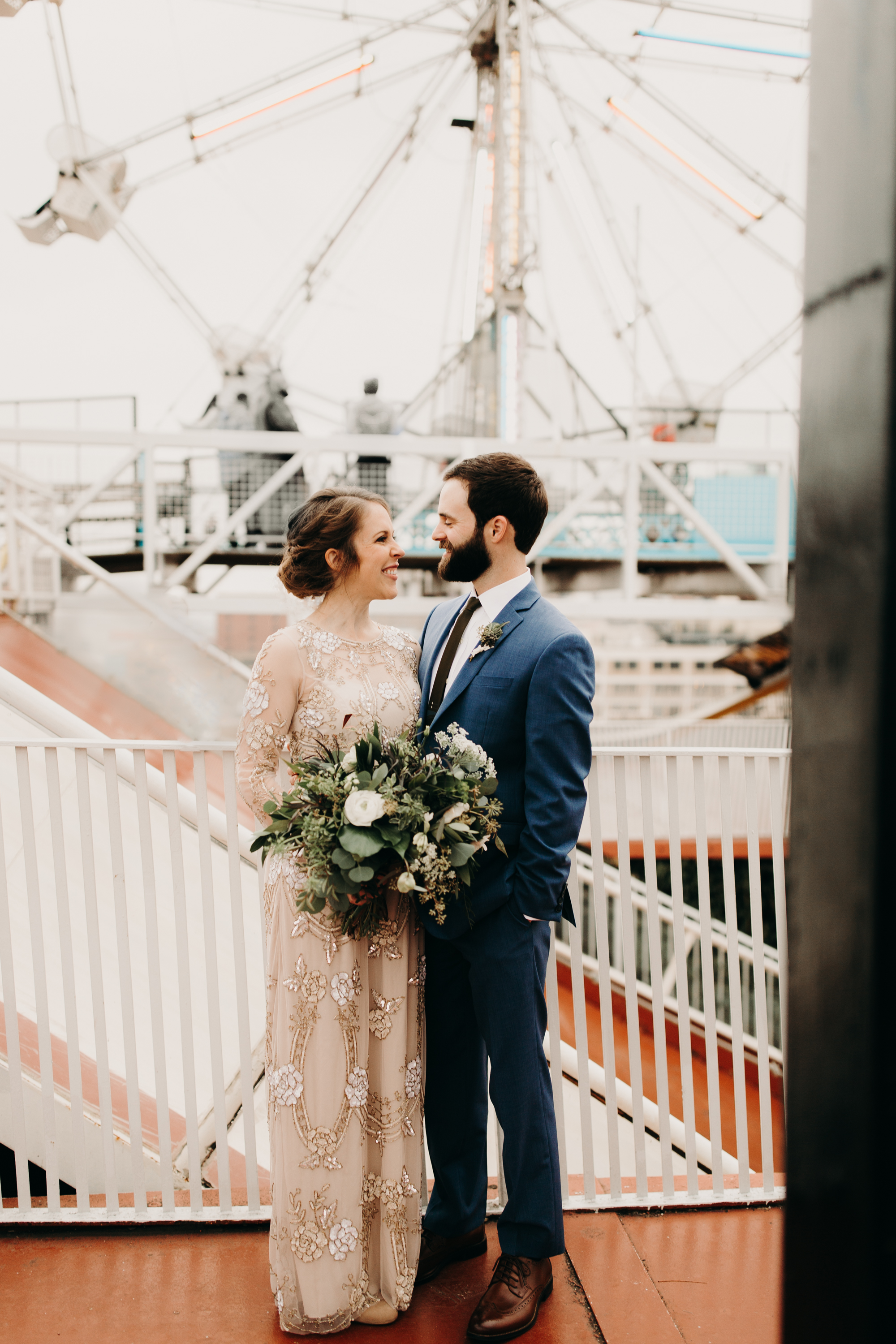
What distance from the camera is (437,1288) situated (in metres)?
1.78

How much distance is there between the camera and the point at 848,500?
0.58 m

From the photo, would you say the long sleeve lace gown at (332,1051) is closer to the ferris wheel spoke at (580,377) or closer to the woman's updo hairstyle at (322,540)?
the woman's updo hairstyle at (322,540)

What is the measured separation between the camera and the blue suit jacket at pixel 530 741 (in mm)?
1570

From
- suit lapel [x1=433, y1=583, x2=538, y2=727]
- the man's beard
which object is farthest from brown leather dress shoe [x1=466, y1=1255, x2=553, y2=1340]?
the man's beard

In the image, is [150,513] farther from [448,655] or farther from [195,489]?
[448,655]

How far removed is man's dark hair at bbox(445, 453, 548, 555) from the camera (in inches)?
66.1

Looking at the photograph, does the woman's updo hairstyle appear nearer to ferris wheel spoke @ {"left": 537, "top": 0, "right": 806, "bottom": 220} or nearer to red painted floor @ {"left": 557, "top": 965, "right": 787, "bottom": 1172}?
red painted floor @ {"left": 557, "top": 965, "right": 787, "bottom": 1172}

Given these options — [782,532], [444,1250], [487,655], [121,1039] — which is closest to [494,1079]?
[444,1250]

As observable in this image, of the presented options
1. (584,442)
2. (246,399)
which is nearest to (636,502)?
(584,442)

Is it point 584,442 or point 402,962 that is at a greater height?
point 584,442

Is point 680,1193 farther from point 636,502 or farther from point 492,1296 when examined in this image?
point 636,502

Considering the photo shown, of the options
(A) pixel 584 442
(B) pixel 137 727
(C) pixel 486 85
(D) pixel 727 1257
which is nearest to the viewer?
(D) pixel 727 1257

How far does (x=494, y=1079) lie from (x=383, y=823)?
0.62 metres

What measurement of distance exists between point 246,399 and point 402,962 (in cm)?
898
